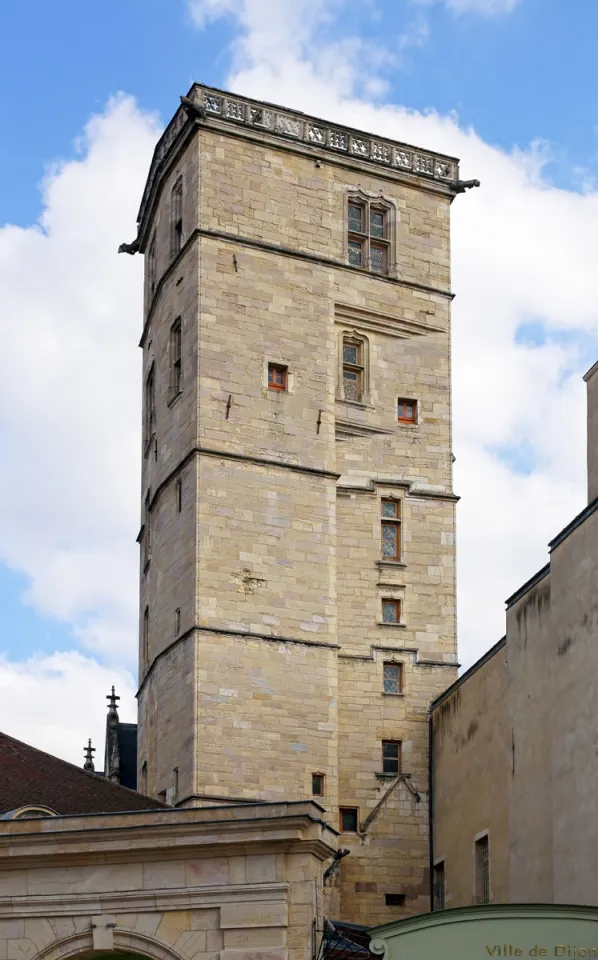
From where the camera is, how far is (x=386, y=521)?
37.6m

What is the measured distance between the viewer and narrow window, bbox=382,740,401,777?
118 feet

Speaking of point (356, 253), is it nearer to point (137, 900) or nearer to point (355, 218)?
point (355, 218)

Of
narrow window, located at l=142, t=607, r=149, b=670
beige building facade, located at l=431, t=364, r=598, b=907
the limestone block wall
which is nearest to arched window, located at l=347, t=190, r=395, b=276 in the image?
the limestone block wall

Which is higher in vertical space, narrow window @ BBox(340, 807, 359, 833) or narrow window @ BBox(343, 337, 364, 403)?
narrow window @ BBox(343, 337, 364, 403)

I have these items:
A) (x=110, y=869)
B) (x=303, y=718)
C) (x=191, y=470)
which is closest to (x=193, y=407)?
(x=191, y=470)

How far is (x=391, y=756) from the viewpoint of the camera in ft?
119

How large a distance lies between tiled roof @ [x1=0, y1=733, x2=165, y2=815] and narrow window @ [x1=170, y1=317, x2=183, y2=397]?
10.4 metres

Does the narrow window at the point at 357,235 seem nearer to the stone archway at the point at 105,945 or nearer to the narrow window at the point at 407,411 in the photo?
the narrow window at the point at 407,411

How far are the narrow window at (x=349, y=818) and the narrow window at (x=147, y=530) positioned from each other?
6.81 metres

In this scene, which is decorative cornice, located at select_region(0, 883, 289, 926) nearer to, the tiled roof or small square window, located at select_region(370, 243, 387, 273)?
the tiled roof

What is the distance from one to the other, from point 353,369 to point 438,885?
10603 millimetres

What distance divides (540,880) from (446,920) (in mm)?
8769

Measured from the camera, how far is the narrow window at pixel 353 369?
38.0 m

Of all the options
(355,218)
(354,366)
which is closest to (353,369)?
(354,366)
